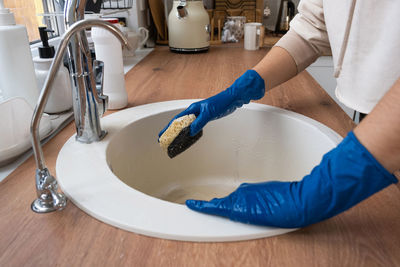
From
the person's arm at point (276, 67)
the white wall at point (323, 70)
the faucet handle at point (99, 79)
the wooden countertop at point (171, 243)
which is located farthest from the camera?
the white wall at point (323, 70)

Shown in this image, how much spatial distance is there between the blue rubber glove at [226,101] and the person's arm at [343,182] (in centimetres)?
Answer: 35

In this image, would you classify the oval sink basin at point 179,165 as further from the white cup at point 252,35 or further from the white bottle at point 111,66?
the white cup at point 252,35

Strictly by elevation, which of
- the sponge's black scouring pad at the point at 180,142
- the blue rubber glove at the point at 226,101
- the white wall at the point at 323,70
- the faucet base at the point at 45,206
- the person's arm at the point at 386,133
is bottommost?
the white wall at the point at 323,70

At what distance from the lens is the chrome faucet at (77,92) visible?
504 millimetres

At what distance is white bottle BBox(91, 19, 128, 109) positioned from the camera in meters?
0.92

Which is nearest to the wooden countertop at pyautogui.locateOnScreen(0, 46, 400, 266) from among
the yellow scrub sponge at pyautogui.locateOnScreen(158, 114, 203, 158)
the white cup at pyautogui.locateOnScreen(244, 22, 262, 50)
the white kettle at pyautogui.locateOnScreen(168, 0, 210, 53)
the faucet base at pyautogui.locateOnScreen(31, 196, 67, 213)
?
the faucet base at pyautogui.locateOnScreen(31, 196, 67, 213)

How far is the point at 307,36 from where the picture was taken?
1.01 metres

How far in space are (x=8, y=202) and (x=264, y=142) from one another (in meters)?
0.72

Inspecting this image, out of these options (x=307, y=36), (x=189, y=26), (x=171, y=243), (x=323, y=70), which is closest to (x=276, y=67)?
(x=307, y=36)

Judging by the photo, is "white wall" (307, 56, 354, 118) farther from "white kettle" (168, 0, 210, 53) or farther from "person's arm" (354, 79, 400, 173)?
"person's arm" (354, 79, 400, 173)

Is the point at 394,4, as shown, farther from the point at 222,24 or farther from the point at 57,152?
the point at 222,24

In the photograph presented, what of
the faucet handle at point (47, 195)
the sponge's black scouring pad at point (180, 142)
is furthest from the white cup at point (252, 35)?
the faucet handle at point (47, 195)

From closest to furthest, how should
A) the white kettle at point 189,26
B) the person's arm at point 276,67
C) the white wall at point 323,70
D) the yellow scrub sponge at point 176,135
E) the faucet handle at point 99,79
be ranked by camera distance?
the faucet handle at point 99,79, the yellow scrub sponge at point 176,135, the person's arm at point 276,67, the white kettle at point 189,26, the white wall at point 323,70

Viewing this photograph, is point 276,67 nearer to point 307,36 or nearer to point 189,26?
point 307,36
